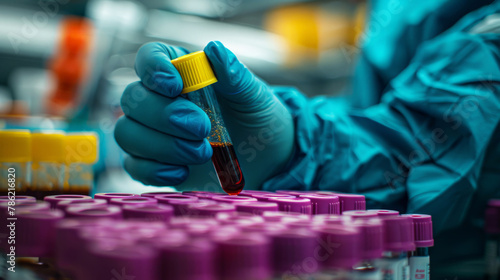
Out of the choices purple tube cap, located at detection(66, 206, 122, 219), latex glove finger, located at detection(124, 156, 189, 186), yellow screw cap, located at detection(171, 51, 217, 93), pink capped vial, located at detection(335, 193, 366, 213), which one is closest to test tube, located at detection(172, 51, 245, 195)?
yellow screw cap, located at detection(171, 51, 217, 93)

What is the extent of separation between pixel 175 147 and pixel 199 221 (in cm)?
41

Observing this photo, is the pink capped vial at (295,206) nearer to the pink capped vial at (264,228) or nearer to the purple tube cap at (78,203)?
the pink capped vial at (264,228)

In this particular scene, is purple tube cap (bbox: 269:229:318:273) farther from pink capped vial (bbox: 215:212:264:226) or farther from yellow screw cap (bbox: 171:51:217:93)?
yellow screw cap (bbox: 171:51:217:93)

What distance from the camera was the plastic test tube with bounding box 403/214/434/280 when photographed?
2.22ft

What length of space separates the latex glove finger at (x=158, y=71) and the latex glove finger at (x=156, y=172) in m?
0.20

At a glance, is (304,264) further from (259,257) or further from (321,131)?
(321,131)

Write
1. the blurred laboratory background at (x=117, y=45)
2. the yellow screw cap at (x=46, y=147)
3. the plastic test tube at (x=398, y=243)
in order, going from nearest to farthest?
the plastic test tube at (x=398, y=243) < the yellow screw cap at (x=46, y=147) < the blurred laboratory background at (x=117, y=45)

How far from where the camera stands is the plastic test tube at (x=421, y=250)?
26.6 inches

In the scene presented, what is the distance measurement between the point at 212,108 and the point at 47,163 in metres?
0.48

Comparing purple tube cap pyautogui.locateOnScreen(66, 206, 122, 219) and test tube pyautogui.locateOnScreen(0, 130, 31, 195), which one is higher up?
test tube pyautogui.locateOnScreen(0, 130, 31, 195)

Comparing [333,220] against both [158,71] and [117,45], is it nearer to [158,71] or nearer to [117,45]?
[158,71]

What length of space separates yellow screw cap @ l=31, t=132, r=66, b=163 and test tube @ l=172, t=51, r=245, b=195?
1.33 ft

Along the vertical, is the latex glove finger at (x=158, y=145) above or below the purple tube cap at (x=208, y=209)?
above

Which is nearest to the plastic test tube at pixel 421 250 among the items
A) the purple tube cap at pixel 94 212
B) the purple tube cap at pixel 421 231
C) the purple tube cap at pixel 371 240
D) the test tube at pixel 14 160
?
the purple tube cap at pixel 421 231
